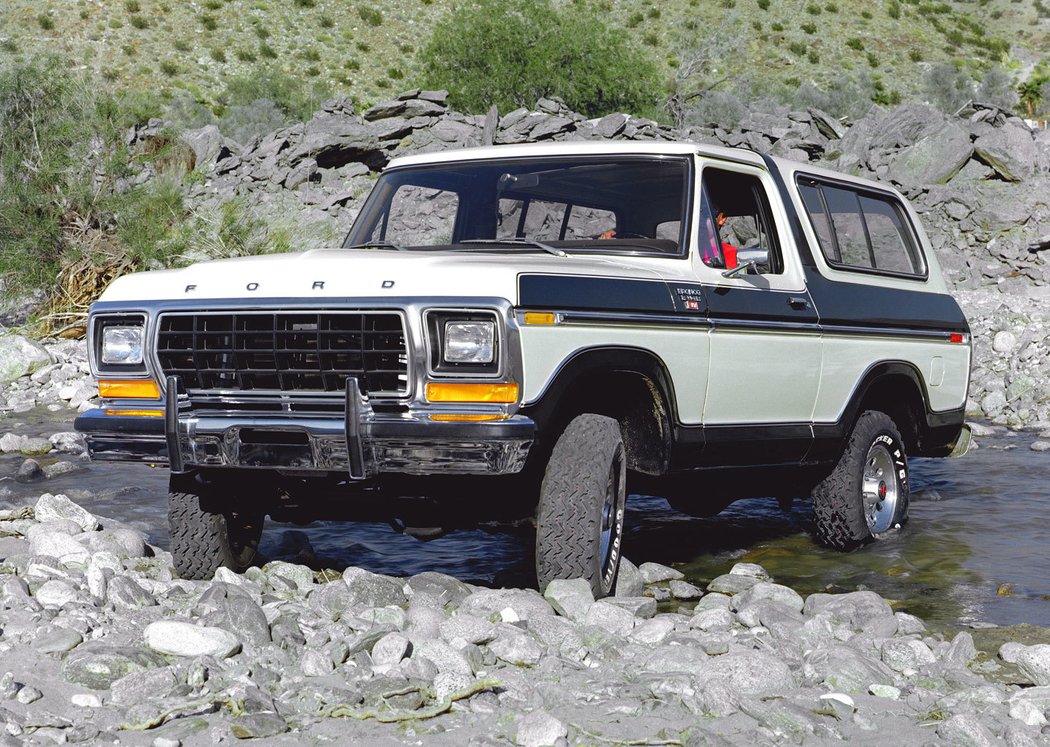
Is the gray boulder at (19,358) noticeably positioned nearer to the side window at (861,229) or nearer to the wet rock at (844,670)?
the side window at (861,229)

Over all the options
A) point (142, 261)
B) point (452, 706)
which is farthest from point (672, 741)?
point (142, 261)

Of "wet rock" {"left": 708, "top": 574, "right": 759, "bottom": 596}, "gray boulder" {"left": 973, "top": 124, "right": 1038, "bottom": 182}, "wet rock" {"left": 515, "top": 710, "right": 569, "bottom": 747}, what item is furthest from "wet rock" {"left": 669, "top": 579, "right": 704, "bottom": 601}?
"gray boulder" {"left": 973, "top": 124, "right": 1038, "bottom": 182}

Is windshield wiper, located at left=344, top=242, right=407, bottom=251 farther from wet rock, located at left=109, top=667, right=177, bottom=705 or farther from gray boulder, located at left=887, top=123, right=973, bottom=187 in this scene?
gray boulder, located at left=887, top=123, right=973, bottom=187

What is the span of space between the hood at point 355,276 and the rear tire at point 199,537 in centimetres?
106

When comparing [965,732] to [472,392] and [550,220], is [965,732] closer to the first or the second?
[472,392]

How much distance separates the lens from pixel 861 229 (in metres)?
7.27

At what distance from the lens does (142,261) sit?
58.7 feet

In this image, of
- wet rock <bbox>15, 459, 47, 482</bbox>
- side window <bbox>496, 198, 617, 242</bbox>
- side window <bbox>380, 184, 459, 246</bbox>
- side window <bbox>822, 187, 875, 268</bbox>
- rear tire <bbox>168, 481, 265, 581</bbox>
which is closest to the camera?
rear tire <bbox>168, 481, 265, 581</bbox>

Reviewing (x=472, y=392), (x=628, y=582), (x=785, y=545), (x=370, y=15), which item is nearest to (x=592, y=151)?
(x=472, y=392)

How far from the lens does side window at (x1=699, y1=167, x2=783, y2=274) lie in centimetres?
588

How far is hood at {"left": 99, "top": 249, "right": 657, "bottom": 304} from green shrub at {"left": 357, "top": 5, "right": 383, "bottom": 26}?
50.2 meters

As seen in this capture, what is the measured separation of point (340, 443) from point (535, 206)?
6.50ft

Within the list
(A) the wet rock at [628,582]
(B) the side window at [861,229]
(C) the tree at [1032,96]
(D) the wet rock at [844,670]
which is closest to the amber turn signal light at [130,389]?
(A) the wet rock at [628,582]

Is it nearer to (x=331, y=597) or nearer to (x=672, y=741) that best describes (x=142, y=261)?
(x=331, y=597)
